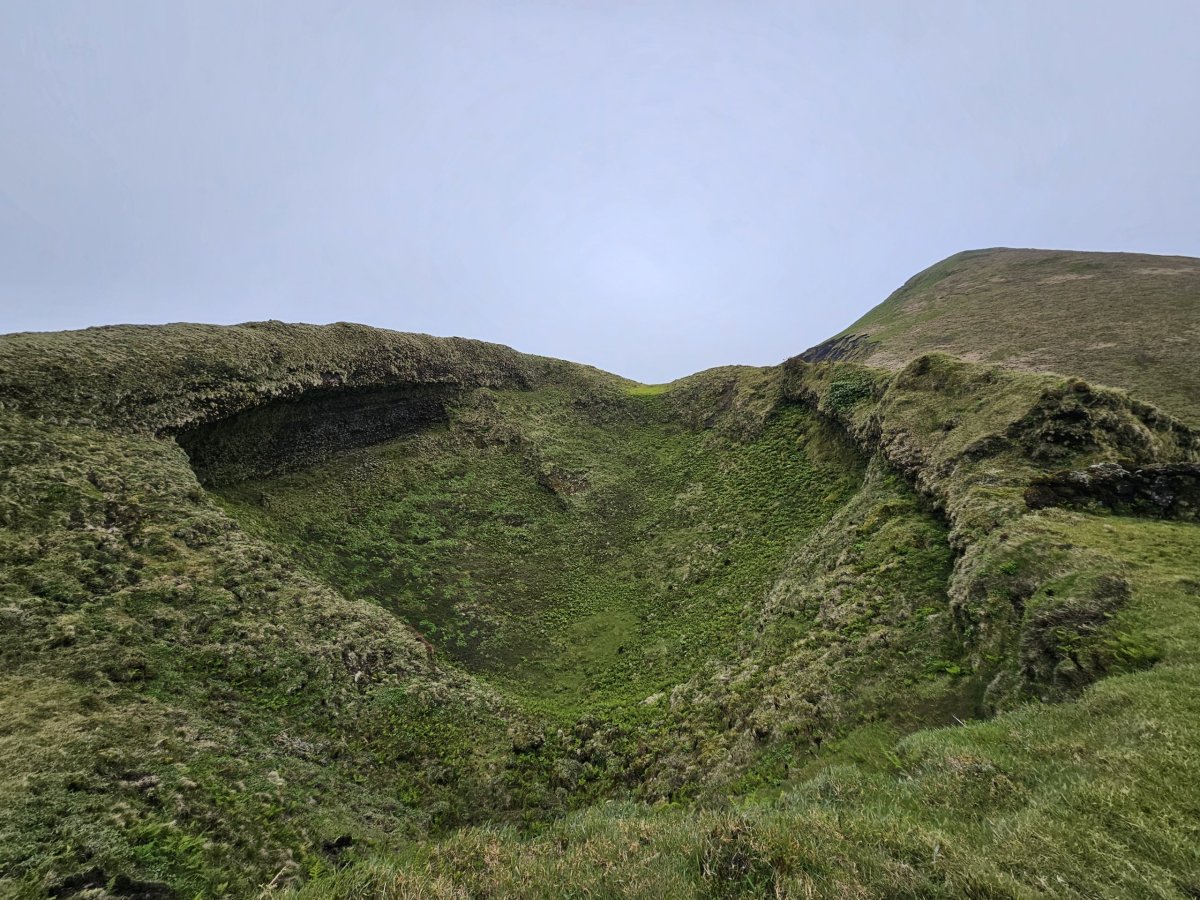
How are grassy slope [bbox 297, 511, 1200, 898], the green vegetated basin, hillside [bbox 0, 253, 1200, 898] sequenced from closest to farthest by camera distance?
1. grassy slope [bbox 297, 511, 1200, 898]
2. hillside [bbox 0, 253, 1200, 898]
3. the green vegetated basin

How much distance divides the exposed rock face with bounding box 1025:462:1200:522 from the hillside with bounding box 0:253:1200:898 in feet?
0.25

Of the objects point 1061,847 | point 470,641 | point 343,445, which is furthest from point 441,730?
point 343,445

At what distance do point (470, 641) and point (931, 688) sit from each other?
16.0m

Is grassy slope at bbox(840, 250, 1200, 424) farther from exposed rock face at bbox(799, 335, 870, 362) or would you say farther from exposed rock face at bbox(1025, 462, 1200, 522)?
exposed rock face at bbox(1025, 462, 1200, 522)

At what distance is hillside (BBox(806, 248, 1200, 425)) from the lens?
133 feet

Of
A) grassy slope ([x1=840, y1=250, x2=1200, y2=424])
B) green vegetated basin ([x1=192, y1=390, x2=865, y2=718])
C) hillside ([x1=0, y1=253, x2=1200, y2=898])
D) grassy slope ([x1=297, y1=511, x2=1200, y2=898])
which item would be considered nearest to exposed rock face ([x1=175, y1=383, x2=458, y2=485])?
hillside ([x1=0, y1=253, x2=1200, y2=898])

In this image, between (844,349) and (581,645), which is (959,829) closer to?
(581,645)

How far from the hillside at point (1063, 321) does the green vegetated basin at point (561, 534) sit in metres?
29.2

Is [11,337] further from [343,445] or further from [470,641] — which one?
[470,641]

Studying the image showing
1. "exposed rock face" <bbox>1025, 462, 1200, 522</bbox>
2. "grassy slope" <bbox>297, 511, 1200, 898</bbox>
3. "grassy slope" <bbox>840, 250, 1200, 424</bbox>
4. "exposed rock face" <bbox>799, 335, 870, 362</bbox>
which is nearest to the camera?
"grassy slope" <bbox>297, 511, 1200, 898</bbox>

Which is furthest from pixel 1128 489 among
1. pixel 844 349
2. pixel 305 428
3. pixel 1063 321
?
pixel 844 349

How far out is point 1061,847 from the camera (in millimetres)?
5078

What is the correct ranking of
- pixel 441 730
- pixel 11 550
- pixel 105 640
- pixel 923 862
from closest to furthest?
pixel 923 862, pixel 105 640, pixel 11 550, pixel 441 730

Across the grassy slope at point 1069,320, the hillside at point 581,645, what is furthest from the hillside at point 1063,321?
the hillside at point 581,645
